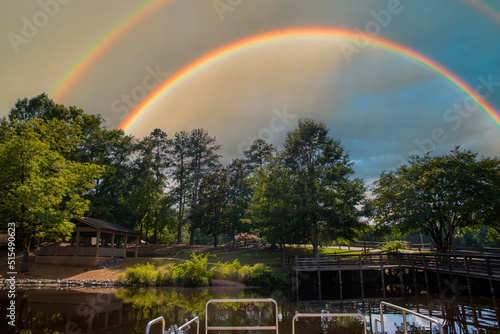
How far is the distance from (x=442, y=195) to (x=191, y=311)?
24989 millimetres

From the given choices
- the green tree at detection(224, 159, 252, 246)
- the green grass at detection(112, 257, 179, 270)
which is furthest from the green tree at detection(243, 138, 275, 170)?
the green grass at detection(112, 257, 179, 270)

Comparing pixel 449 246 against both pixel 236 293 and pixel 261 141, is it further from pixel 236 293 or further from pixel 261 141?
pixel 261 141

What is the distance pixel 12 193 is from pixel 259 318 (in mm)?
25279

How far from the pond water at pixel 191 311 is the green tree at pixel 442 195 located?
901 cm

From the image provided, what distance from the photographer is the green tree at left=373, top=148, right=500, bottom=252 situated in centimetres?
2645

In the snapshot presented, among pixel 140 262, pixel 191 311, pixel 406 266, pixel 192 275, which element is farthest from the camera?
pixel 140 262

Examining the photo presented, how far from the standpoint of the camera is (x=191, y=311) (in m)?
15.9

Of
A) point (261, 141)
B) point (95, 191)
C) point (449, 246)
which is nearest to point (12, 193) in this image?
point (95, 191)

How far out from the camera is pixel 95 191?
4703cm

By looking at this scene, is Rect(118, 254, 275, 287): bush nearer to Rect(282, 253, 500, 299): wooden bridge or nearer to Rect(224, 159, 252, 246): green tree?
Rect(282, 253, 500, 299): wooden bridge

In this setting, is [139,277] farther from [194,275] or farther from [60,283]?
[60,283]

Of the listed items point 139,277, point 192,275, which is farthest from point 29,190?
point 192,275

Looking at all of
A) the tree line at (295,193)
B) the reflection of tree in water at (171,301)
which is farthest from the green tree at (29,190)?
the reflection of tree in water at (171,301)

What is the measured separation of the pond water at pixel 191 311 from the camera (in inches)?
505
